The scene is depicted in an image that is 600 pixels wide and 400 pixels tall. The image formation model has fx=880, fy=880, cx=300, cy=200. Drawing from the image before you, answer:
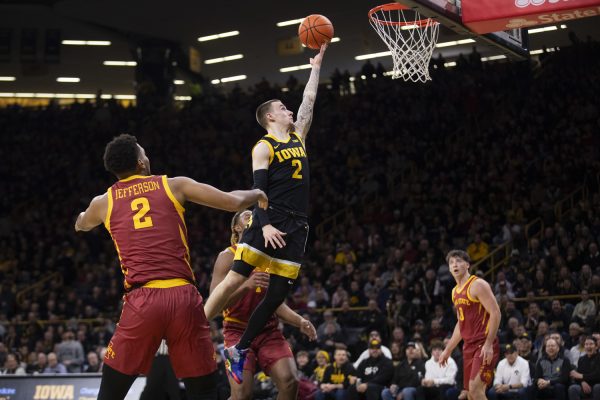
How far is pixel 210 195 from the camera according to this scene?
571 cm

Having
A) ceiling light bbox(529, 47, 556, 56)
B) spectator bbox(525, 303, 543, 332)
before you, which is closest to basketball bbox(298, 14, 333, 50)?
spectator bbox(525, 303, 543, 332)

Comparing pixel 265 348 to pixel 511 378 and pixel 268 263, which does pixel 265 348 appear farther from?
pixel 511 378

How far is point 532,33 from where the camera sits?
27.7 m

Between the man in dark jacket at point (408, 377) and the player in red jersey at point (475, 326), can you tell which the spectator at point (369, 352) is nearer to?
the man in dark jacket at point (408, 377)

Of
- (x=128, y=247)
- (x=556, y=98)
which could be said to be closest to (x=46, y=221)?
(x=556, y=98)

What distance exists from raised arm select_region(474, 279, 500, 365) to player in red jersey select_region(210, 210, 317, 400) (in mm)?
2692

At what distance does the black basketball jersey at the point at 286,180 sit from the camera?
25.4 feet

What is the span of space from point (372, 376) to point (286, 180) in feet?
29.4

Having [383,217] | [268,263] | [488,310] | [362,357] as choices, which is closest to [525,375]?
[362,357]

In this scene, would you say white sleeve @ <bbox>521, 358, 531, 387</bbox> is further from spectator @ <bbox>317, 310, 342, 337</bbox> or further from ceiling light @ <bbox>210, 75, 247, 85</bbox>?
ceiling light @ <bbox>210, 75, 247, 85</bbox>

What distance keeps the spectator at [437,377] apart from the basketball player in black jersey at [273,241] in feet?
26.4

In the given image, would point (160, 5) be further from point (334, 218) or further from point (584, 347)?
point (584, 347)

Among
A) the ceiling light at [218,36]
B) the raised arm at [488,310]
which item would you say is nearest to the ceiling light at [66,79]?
the ceiling light at [218,36]

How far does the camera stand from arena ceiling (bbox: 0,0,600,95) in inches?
1128
